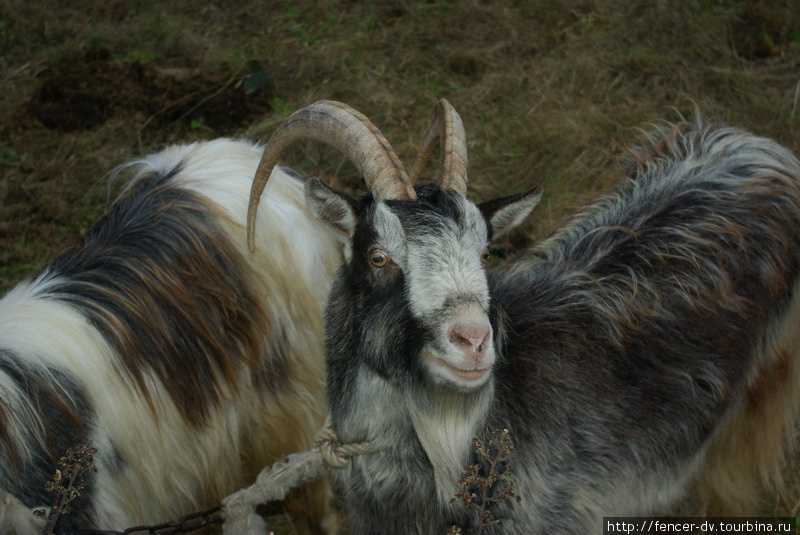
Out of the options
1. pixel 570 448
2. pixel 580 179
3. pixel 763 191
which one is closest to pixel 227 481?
pixel 570 448

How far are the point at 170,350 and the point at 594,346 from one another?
1637 millimetres

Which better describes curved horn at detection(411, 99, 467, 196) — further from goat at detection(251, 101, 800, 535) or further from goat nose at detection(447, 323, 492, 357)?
goat nose at detection(447, 323, 492, 357)

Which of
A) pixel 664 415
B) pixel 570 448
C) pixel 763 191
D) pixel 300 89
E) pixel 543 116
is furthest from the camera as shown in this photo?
pixel 300 89

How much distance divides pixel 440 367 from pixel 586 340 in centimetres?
88

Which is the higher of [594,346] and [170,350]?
[170,350]

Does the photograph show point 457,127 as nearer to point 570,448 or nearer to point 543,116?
point 570,448

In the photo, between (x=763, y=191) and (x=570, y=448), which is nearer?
(x=570, y=448)

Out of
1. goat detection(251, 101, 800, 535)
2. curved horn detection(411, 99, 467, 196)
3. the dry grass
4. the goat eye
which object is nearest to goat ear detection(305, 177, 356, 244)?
goat detection(251, 101, 800, 535)

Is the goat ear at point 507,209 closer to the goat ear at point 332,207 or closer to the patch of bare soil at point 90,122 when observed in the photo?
the goat ear at point 332,207

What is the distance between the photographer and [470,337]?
2.49m

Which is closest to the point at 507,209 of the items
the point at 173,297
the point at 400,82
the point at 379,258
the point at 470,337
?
the point at 379,258

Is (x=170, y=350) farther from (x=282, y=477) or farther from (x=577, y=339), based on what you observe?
(x=577, y=339)

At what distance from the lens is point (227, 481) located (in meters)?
3.88

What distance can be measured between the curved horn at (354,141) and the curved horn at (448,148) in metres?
0.18
